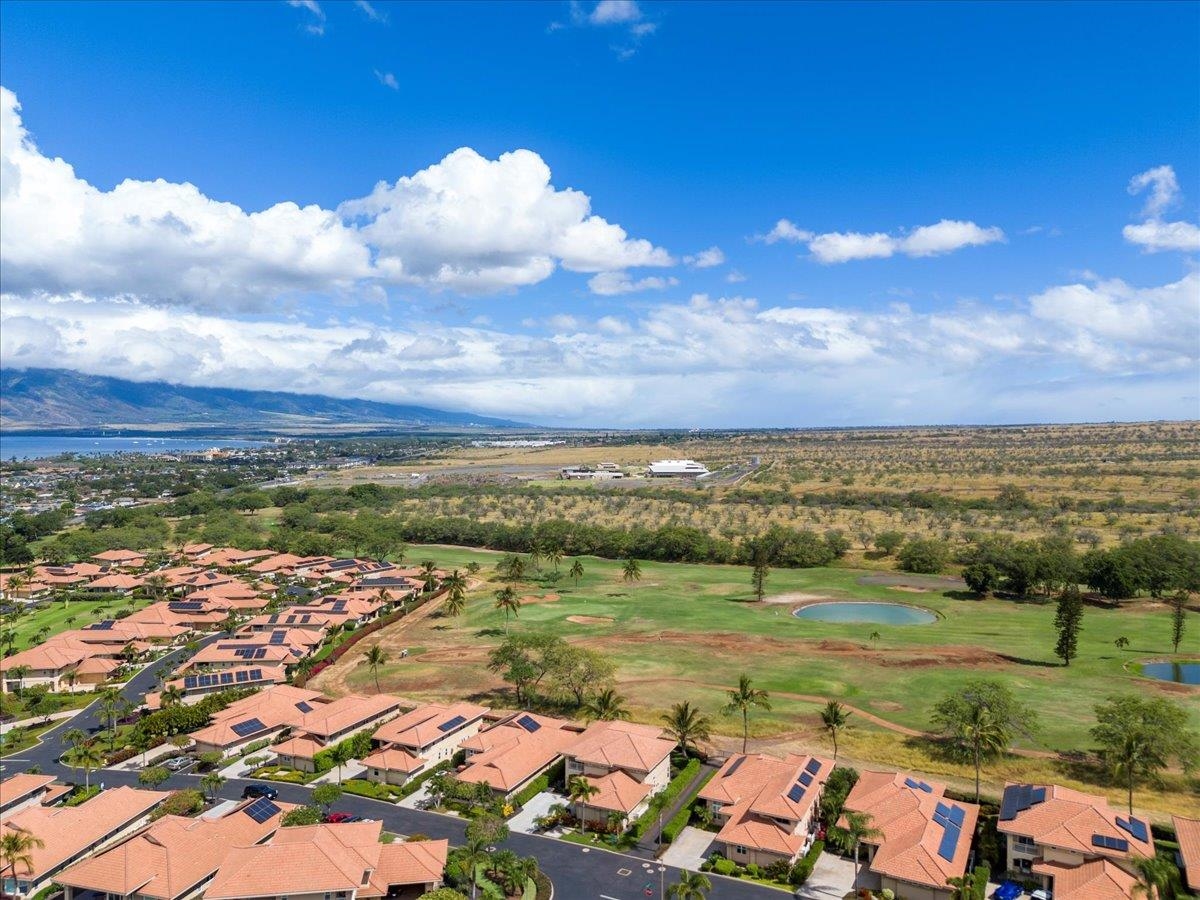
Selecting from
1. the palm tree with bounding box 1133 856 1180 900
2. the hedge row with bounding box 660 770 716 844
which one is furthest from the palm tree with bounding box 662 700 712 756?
the palm tree with bounding box 1133 856 1180 900

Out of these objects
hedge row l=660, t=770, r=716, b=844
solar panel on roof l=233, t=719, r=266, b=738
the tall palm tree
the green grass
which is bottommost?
the green grass

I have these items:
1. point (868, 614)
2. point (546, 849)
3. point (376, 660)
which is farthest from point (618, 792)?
point (868, 614)

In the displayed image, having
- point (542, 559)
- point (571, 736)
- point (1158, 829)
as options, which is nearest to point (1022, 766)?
point (1158, 829)

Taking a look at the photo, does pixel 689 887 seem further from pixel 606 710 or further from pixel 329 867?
pixel 606 710

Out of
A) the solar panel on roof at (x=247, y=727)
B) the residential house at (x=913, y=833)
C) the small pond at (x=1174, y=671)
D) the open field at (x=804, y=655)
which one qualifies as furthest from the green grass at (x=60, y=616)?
the small pond at (x=1174, y=671)

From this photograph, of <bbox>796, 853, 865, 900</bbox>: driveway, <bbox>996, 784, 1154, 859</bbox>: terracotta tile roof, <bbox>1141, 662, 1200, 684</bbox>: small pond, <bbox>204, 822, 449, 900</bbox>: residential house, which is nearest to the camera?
<bbox>204, 822, 449, 900</bbox>: residential house

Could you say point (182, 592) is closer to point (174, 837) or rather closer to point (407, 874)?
point (174, 837)

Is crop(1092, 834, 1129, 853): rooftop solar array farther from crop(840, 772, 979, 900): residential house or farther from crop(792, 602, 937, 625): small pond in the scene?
crop(792, 602, 937, 625): small pond
